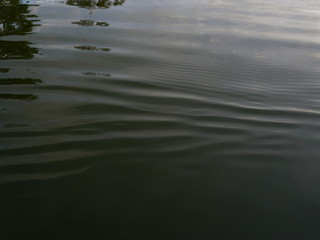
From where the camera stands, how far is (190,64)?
366 centimetres

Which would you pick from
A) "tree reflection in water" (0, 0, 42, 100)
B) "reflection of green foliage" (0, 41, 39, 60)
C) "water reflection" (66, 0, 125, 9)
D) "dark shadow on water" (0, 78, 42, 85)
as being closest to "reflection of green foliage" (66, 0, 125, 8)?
"water reflection" (66, 0, 125, 9)

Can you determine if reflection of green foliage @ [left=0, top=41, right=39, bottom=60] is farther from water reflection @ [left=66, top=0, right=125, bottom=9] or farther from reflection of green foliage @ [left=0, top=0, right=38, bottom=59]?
water reflection @ [left=66, top=0, right=125, bottom=9]

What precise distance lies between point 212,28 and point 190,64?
152cm

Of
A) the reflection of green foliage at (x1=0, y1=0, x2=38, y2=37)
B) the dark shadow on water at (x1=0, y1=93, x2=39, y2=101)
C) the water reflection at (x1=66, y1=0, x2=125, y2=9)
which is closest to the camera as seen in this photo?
the dark shadow on water at (x1=0, y1=93, x2=39, y2=101)

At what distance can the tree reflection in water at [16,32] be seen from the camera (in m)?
2.95

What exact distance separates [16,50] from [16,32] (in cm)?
66

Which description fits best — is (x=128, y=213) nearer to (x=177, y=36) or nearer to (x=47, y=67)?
(x=47, y=67)

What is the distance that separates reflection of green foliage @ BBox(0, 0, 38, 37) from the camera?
13.7 ft

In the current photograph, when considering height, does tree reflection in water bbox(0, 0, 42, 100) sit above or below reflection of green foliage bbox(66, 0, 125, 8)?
below

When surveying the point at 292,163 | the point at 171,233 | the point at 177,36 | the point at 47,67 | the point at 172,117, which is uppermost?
the point at 177,36

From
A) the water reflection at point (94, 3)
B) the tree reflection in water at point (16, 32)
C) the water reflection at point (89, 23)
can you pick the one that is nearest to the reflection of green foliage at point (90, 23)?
the water reflection at point (89, 23)

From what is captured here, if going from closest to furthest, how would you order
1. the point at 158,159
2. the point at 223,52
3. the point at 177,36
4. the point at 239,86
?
1. the point at 158,159
2. the point at 239,86
3. the point at 223,52
4. the point at 177,36

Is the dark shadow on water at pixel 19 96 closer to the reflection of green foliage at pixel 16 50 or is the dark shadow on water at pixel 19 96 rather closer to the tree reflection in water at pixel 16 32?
the tree reflection in water at pixel 16 32

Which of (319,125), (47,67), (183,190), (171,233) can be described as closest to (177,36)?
(47,67)
